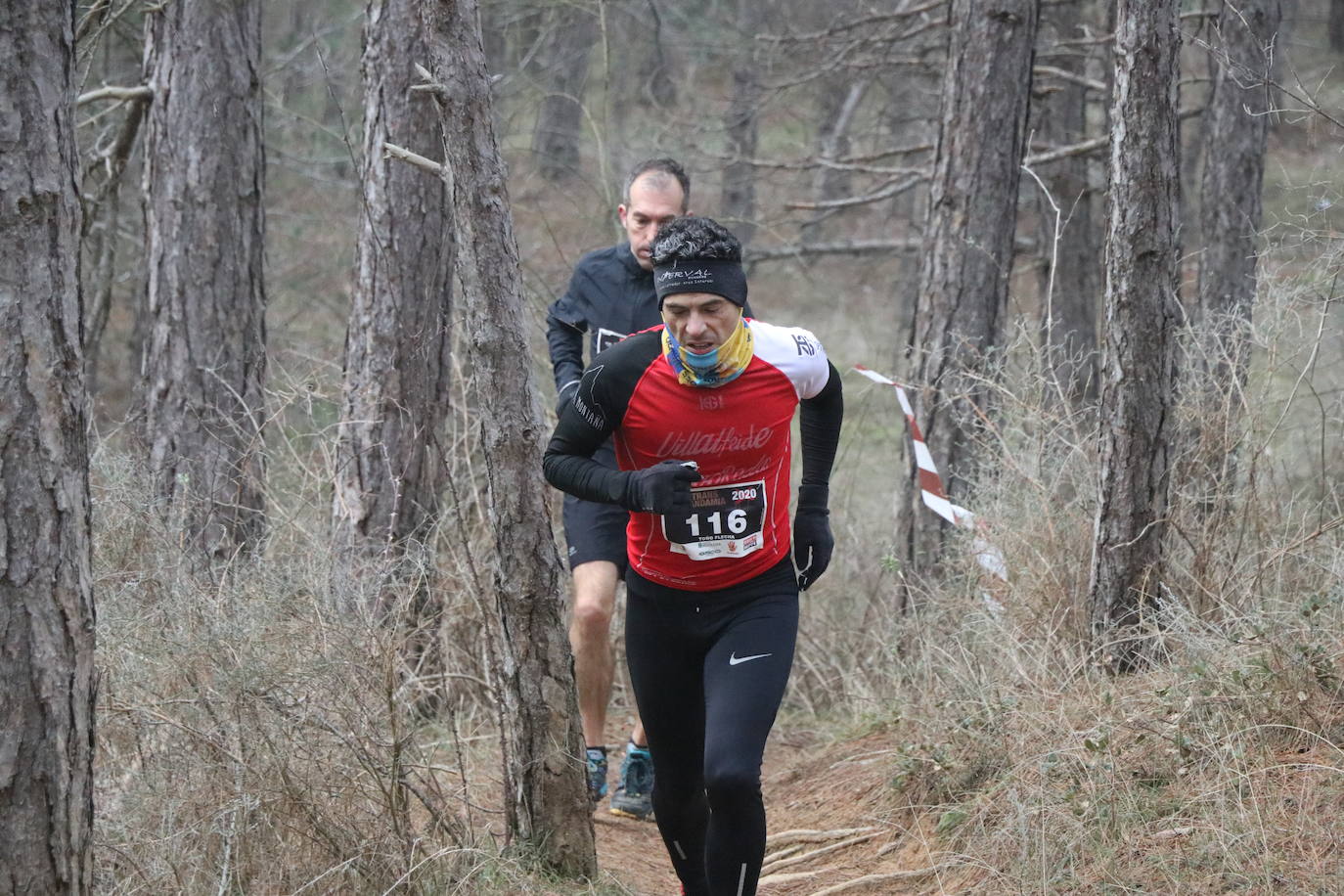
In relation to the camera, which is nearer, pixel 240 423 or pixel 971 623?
pixel 971 623

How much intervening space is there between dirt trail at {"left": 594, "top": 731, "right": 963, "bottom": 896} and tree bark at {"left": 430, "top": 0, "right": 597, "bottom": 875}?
0.51 metres

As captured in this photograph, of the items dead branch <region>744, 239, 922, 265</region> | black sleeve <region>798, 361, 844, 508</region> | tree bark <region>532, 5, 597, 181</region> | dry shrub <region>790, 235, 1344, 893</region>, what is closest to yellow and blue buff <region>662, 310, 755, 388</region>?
black sleeve <region>798, 361, 844, 508</region>

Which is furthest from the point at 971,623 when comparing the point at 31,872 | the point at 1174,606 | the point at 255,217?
the point at 255,217

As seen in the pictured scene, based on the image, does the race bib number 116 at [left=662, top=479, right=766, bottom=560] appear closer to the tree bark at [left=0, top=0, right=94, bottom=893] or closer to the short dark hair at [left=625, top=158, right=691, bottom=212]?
the tree bark at [left=0, top=0, right=94, bottom=893]

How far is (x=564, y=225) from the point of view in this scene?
12.2m

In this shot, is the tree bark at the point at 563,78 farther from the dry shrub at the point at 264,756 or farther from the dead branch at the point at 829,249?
the dry shrub at the point at 264,756

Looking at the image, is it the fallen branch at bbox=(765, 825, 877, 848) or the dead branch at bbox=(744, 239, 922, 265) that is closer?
the fallen branch at bbox=(765, 825, 877, 848)

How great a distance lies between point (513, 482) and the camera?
408cm

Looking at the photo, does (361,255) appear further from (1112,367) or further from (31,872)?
(31,872)

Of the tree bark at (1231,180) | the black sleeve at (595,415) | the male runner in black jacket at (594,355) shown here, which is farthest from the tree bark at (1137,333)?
the tree bark at (1231,180)

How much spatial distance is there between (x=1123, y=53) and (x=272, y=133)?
12816 mm

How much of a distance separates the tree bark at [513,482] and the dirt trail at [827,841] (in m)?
0.51

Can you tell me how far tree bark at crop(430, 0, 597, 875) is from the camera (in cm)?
394

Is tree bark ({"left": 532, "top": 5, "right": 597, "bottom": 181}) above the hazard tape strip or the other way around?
above
